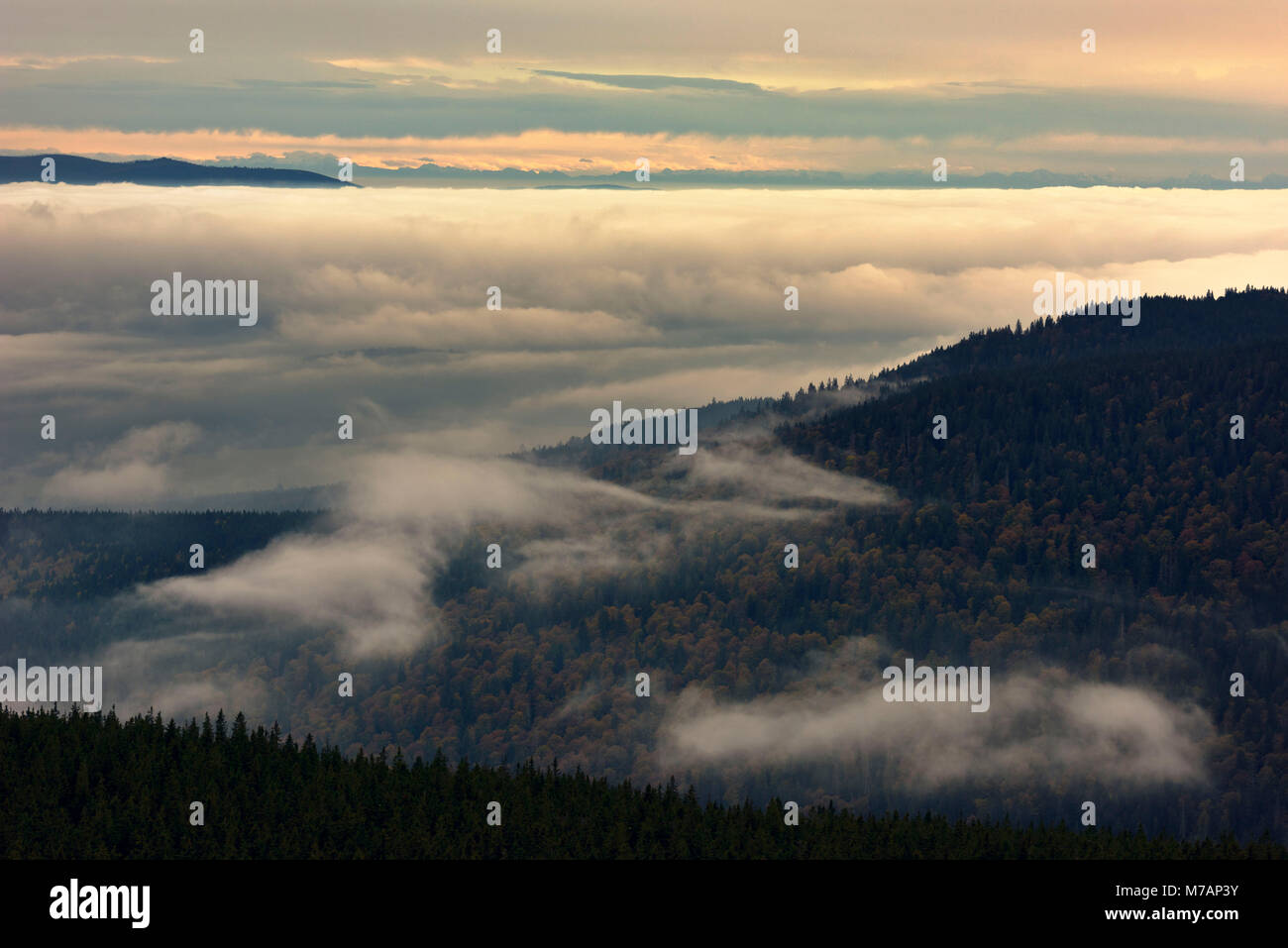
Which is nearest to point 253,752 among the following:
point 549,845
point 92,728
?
point 92,728

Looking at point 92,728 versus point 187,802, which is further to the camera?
point 92,728
